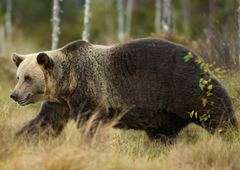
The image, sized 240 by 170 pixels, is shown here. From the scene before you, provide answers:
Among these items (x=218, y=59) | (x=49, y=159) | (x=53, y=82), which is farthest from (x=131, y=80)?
(x=218, y=59)

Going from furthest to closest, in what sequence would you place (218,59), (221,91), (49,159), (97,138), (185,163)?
(218,59), (221,91), (97,138), (185,163), (49,159)

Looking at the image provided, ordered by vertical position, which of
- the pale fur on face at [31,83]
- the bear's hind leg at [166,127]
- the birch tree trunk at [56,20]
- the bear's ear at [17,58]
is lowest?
the bear's hind leg at [166,127]

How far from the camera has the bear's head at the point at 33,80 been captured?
4742mm

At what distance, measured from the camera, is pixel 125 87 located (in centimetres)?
486

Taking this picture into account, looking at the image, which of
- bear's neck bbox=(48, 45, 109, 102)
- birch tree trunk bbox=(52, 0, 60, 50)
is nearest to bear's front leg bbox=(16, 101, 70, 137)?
bear's neck bbox=(48, 45, 109, 102)

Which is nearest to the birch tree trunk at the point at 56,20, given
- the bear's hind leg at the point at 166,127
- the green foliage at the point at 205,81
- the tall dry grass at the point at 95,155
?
the tall dry grass at the point at 95,155

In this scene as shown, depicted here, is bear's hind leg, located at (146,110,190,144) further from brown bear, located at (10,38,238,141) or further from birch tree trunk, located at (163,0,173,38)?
birch tree trunk, located at (163,0,173,38)

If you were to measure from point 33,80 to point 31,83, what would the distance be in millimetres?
51

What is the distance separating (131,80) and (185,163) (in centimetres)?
157

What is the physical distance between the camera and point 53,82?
16.0 feet

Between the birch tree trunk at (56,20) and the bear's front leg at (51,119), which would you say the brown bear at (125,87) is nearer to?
the bear's front leg at (51,119)

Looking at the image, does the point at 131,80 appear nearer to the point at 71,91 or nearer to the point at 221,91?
the point at 71,91

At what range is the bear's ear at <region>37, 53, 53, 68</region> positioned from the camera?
4695 mm

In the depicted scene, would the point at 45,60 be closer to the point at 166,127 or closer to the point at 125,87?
the point at 125,87
